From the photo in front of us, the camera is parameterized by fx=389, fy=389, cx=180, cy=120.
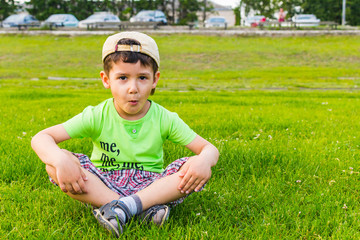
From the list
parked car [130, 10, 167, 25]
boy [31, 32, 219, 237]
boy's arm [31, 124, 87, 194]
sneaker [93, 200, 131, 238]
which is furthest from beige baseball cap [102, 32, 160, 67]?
parked car [130, 10, 167, 25]

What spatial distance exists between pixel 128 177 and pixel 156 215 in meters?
0.56

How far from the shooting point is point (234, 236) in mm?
2578

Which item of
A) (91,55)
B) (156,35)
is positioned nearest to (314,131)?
(91,55)

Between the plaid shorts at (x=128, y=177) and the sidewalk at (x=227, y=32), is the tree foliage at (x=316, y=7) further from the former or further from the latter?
the plaid shorts at (x=128, y=177)

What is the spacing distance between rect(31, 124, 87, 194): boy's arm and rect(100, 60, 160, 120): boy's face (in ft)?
1.93

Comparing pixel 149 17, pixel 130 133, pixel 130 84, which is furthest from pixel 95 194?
pixel 149 17

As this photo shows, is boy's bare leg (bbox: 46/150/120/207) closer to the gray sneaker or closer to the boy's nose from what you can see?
the gray sneaker

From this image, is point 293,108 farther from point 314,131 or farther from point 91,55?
point 91,55

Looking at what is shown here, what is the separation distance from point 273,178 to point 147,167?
1.28 m

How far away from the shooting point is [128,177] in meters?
3.15

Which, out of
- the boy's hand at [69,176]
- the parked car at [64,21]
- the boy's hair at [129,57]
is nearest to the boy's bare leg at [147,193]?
the boy's hand at [69,176]

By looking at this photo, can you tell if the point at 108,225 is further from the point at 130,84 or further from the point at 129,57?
the point at 129,57

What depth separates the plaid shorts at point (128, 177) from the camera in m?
2.94

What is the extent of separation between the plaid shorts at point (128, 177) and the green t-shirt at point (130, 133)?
0.05m
